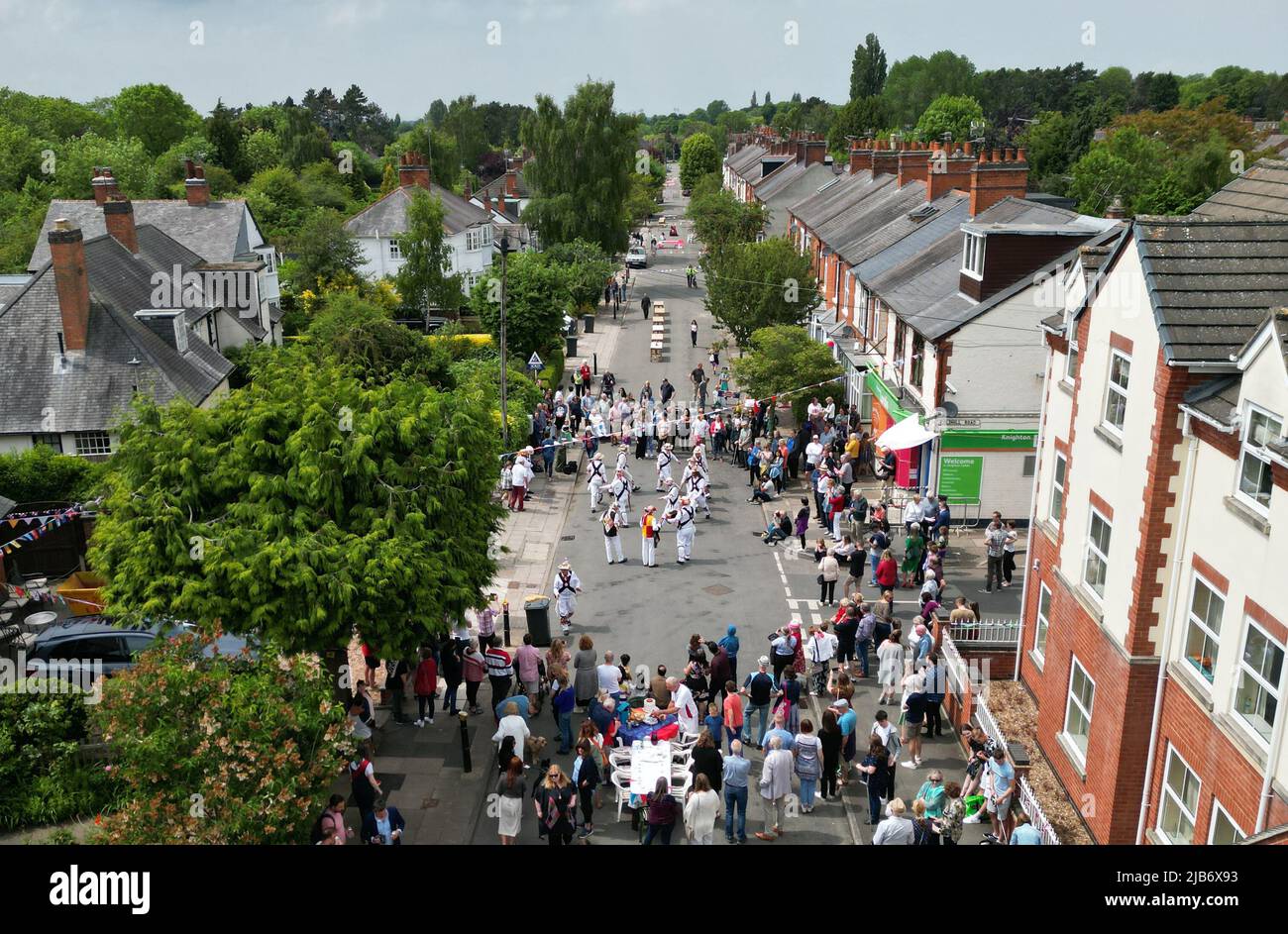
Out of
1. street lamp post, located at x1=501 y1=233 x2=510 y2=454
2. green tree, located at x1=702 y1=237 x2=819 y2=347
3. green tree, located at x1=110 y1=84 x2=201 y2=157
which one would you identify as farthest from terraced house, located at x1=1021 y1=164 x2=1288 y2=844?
green tree, located at x1=110 y1=84 x2=201 y2=157

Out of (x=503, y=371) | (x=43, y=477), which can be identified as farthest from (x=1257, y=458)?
(x=43, y=477)

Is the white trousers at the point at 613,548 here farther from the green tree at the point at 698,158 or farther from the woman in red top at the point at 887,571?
the green tree at the point at 698,158

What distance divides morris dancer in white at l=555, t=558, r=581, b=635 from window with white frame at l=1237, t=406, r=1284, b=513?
1248 cm

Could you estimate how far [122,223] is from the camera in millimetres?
37250

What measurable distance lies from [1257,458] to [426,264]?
4216cm

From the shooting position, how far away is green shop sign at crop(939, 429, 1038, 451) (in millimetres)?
28078

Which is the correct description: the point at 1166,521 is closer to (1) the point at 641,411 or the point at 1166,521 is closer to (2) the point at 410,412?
(2) the point at 410,412

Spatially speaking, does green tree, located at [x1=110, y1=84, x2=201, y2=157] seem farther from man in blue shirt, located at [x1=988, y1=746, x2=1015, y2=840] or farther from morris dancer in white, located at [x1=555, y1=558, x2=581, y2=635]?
man in blue shirt, located at [x1=988, y1=746, x2=1015, y2=840]

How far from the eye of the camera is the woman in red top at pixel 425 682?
1788 centimetres

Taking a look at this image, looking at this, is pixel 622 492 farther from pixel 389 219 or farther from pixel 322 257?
pixel 389 219

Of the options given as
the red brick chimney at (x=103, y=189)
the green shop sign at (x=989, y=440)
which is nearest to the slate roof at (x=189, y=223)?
the red brick chimney at (x=103, y=189)

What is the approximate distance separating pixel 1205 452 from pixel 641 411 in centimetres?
2381
